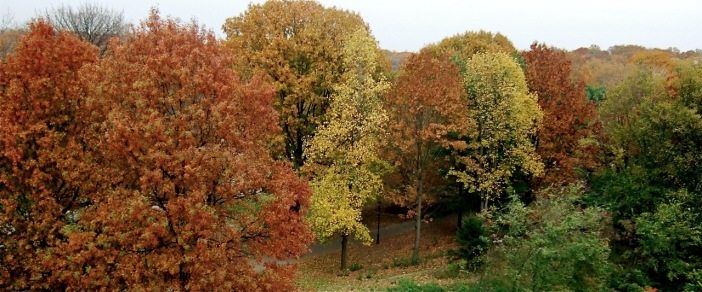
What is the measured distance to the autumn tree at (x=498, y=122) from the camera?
30.2 m

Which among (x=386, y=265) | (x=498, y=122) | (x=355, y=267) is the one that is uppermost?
(x=498, y=122)

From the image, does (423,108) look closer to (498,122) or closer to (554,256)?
(498,122)

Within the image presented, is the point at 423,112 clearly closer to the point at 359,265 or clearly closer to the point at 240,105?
the point at 359,265

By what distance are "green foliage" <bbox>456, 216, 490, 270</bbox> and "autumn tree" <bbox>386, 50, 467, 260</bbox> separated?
5032mm

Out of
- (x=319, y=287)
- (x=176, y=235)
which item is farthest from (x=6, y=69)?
(x=319, y=287)

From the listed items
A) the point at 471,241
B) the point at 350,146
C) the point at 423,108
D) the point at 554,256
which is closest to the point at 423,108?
the point at 423,108

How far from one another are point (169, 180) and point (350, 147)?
15.5 m

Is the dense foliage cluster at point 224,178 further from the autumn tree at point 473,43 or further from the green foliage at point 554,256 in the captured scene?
the autumn tree at point 473,43

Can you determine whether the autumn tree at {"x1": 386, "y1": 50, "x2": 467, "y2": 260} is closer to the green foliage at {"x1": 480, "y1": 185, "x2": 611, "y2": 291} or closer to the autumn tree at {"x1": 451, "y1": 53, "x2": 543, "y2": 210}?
the autumn tree at {"x1": 451, "y1": 53, "x2": 543, "y2": 210}

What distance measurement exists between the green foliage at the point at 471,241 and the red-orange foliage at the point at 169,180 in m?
10.7

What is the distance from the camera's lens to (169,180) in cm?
1377

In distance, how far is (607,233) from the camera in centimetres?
2197

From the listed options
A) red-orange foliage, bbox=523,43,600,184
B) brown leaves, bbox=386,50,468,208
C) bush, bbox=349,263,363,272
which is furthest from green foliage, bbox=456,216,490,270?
red-orange foliage, bbox=523,43,600,184

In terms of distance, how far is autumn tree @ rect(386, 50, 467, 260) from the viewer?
27.6 metres
